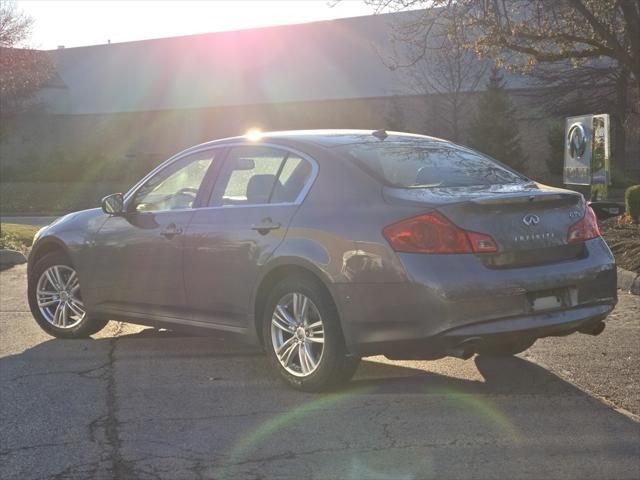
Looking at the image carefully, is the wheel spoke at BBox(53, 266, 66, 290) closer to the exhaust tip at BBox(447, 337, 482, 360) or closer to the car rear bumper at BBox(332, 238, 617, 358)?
the car rear bumper at BBox(332, 238, 617, 358)

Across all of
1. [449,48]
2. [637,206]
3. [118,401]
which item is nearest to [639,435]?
[118,401]

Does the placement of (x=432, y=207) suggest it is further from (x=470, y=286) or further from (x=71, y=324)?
(x=71, y=324)

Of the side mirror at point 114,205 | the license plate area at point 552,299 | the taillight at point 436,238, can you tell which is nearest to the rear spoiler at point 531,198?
the taillight at point 436,238

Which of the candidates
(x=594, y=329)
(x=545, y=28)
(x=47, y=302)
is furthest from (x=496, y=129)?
(x=594, y=329)

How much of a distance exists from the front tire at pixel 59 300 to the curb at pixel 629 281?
5.45 meters

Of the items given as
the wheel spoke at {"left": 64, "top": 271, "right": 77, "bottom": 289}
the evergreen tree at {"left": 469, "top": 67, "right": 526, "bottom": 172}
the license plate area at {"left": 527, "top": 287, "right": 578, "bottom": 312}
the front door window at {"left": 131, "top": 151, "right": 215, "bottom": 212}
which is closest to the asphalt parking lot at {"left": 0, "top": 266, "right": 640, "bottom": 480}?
the license plate area at {"left": 527, "top": 287, "right": 578, "bottom": 312}

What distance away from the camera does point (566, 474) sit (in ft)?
12.3

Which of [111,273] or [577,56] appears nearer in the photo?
[111,273]

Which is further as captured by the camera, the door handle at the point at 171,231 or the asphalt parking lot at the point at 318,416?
the door handle at the point at 171,231

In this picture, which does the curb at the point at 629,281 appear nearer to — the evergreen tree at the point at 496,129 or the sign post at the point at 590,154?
the sign post at the point at 590,154

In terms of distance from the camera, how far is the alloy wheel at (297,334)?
5109 mm

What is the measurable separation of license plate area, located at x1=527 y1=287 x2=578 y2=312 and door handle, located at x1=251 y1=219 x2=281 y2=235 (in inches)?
66.0

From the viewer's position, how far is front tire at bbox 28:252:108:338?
707cm

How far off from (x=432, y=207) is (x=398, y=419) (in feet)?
4.06
